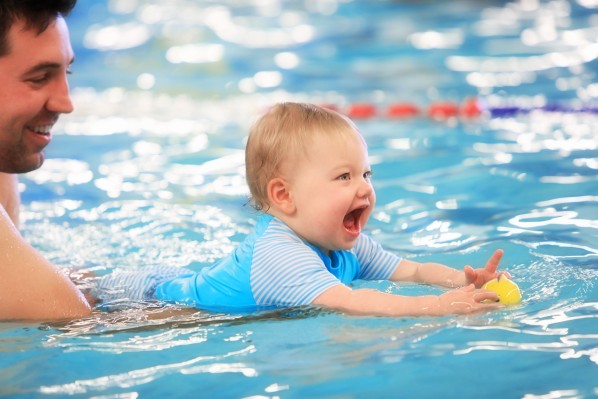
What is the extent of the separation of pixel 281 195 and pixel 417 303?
2.17ft

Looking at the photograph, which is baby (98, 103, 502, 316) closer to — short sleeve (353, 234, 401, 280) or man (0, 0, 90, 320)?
short sleeve (353, 234, 401, 280)

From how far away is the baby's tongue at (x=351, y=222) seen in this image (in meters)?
3.28

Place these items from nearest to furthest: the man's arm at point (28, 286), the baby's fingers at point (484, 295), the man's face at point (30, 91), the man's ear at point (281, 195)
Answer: the baby's fingers at point (484, 295), the man's arm at point (28, 286), the man's ear at point (281, 195), the man's face at point (30, 91)

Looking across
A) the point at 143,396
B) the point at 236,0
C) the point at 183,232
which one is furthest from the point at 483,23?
the point at 143,396

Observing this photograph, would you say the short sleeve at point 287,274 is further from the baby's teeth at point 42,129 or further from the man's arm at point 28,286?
the baby's teeth at point 42,129

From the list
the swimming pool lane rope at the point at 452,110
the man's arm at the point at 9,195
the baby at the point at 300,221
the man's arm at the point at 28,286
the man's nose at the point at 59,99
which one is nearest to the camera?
the man's arm at the point at 28,286

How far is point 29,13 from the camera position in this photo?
3447 millimetres

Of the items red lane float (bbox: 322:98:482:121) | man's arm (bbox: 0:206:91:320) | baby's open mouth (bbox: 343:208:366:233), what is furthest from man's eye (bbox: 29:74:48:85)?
red lane float (bbox: 322:98:482:121)

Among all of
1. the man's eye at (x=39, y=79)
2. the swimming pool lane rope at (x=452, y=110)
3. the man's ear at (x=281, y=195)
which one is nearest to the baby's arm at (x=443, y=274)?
the man's ear at (x=281, y=195)

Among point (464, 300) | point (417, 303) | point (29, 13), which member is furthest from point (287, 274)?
point (29, 13)

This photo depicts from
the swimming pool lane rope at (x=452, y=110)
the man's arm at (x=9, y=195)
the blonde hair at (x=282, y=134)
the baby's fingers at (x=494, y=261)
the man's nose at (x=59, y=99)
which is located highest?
the man's nose at (x=59, y=99)

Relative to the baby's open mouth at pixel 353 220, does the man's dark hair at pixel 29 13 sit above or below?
above

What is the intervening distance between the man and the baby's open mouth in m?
0.94

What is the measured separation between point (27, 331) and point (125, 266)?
111cm
